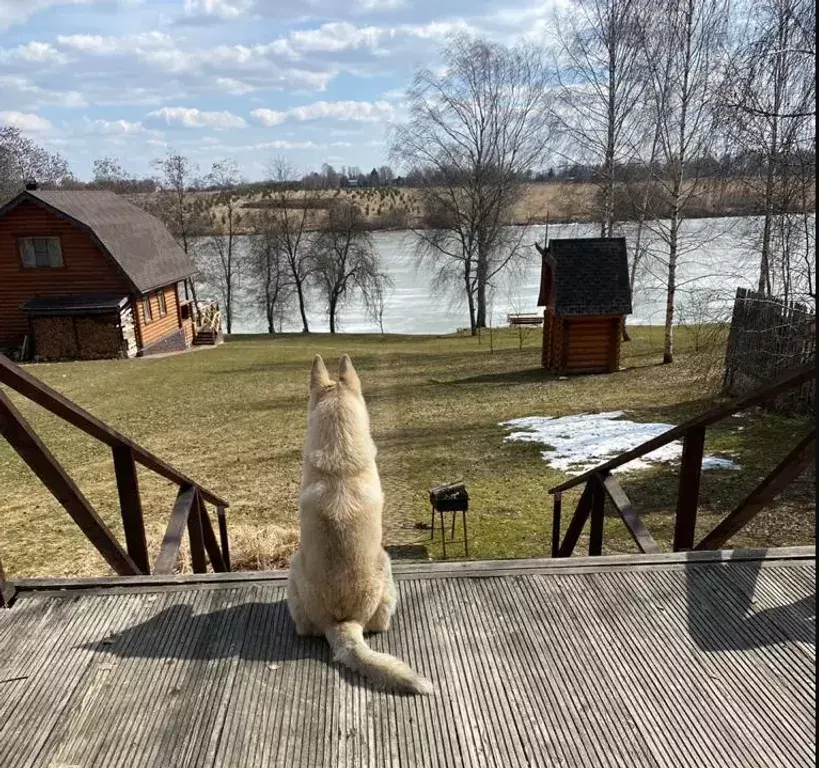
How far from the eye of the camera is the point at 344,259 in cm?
4494

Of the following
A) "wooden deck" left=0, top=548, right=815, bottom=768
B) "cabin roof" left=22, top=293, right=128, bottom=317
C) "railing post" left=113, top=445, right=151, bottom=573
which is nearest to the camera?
"wooden deck" left=0, top=548, right=815, bottom=768

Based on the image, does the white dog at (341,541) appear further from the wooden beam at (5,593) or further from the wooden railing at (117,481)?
the wooden beam at (5,593)

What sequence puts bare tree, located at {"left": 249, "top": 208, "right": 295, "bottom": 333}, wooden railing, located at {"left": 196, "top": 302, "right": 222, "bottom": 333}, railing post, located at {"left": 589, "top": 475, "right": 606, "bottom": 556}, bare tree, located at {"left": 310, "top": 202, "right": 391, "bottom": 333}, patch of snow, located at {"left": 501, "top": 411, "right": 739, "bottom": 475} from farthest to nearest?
bare tree, located at {"left": 249, "top": 208, "right": 295, "bottom": 333} → bare tree, located at {"left": 310, "top": 202, "right": 391, "bottom": 333} → wooden railing, located at {"left": 196, "top": 302, "right": 222, "bottom": 333} → patch of snow, located at {"left": 501, "top": 411, "right": 739, "bottom": 475} → railing post, located at {"left": 589, "top": 475, "right": 606, "bottom": 556}

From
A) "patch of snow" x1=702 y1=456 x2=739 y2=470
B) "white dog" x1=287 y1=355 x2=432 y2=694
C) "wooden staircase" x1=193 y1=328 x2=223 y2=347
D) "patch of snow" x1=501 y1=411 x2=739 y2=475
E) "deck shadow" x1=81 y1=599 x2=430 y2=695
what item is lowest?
"wooden staircase" x1=193 y1=328 x2=223 y2=347

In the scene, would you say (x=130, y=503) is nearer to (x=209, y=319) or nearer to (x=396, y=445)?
(x=396, y=445)

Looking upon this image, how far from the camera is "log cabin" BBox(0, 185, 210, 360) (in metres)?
26.1

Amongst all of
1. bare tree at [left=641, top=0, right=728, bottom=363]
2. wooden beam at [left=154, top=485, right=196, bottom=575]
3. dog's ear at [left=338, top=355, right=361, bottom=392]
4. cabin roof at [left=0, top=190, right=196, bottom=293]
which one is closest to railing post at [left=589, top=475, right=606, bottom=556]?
dog's ear at [left=338, top=355, right=361, bottom=392]

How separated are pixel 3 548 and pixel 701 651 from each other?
890cm

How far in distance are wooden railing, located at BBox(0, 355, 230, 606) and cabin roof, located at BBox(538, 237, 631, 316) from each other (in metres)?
17.3

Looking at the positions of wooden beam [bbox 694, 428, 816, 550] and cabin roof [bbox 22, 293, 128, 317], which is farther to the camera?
cabin roof [bbox 22, 293, 128, 317]

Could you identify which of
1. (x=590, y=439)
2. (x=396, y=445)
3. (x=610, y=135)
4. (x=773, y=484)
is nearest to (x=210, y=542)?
(x=773, y=484)

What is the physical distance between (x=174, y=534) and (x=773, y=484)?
3698 mm

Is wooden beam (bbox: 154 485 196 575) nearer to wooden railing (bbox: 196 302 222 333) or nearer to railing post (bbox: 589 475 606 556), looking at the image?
railing post (bbox: 589 475 606 556)

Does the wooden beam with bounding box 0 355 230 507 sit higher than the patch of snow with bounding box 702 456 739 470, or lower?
higher
